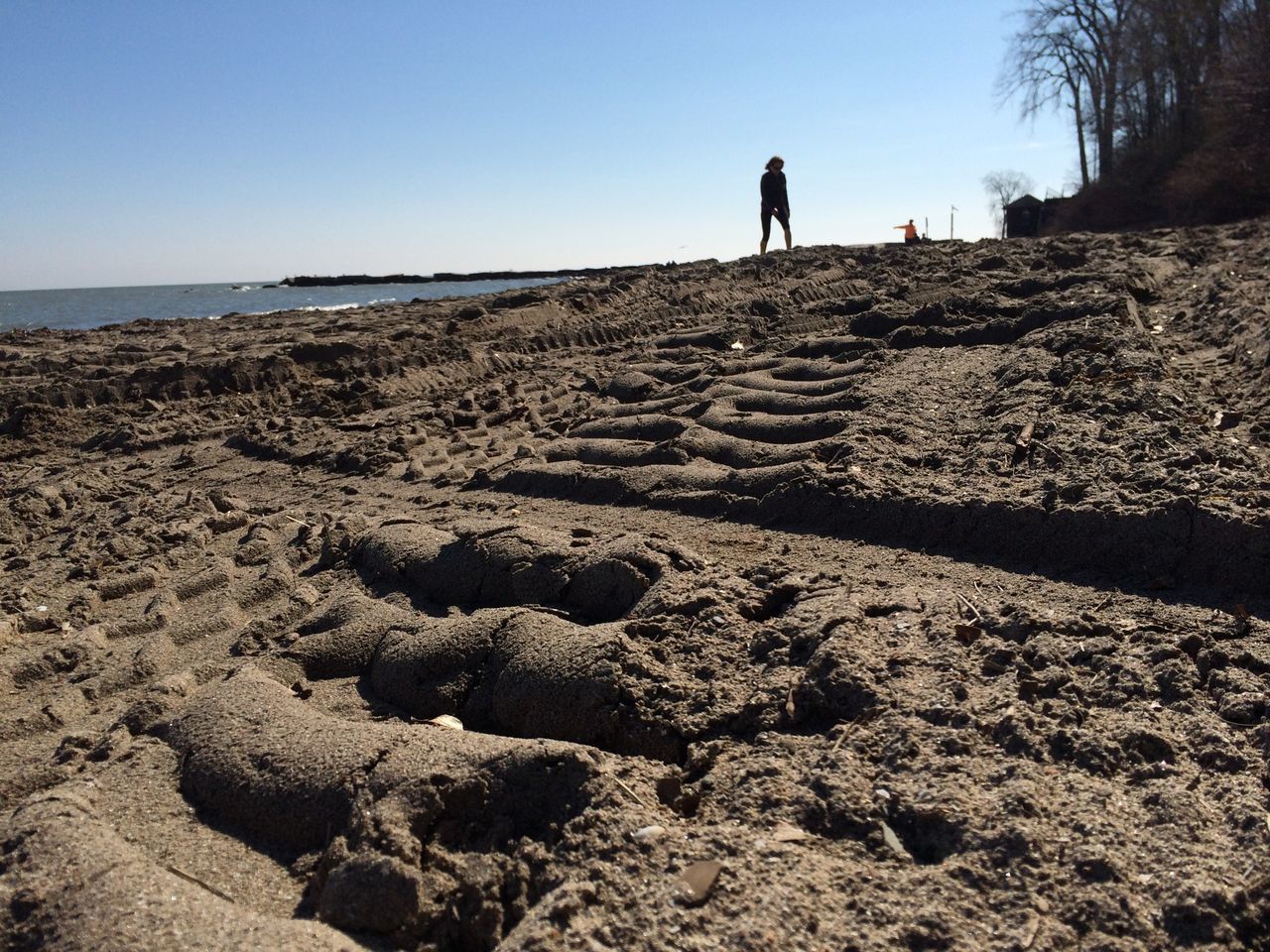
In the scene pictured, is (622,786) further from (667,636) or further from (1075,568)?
(1075,568)

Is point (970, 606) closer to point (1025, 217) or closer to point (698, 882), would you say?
point (698, 882)

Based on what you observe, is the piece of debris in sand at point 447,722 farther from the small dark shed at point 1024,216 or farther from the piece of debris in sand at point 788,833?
the small dark shed at point 1024,216

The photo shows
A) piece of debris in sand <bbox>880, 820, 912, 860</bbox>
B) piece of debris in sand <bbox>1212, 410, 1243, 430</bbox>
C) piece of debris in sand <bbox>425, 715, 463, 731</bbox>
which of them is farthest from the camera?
piece of debris in sand <bbox>1212, 410, 1243, 430</bbox>

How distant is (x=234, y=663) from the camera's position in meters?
2.80

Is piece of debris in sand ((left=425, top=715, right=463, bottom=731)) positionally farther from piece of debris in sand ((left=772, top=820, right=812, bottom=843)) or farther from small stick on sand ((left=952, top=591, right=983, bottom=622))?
small stick on sand ((left=952, top=591, right=983, bottom=622))

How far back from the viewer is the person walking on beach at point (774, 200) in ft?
44.9

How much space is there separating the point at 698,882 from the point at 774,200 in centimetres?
1321

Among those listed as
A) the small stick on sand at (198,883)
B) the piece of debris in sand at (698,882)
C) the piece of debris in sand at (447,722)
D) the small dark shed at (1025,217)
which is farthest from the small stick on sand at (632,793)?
the small dark shed at (1025,217)

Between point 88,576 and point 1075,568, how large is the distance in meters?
3.46

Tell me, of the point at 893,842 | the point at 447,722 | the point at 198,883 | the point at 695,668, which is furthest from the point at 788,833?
the point at 198,883

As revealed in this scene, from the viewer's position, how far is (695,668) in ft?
7.72

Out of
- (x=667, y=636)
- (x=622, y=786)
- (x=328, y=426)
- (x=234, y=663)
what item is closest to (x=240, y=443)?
(x=328, y=426)

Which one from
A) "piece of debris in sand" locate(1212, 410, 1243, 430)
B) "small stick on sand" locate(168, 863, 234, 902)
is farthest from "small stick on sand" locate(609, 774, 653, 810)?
"piece of debris in sand" locate(1212, 410, 1243, 430)

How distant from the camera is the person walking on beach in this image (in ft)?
44.9
